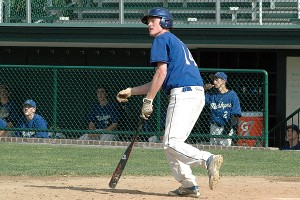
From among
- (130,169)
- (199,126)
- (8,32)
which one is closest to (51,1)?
(8,32)

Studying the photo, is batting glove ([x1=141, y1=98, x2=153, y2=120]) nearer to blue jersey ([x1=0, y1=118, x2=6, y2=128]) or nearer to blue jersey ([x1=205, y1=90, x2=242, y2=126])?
blue jersey ([x1=205, y1=90, x2=242, y2=126])

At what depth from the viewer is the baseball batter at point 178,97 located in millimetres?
Result: 8547

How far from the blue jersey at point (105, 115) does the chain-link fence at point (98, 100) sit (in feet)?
0.06

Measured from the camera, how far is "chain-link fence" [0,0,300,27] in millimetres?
19062

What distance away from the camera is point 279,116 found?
1923 cm

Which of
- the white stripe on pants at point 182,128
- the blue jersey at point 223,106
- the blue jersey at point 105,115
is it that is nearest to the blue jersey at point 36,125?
the blue jersey at point 105,115

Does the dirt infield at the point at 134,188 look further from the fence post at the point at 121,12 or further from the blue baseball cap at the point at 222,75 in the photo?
the fence post at the point at 121,12

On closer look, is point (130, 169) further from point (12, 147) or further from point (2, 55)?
point (2, 55)

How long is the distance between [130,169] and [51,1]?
8.87m

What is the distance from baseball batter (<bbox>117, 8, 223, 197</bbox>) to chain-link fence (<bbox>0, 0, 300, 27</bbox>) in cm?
979

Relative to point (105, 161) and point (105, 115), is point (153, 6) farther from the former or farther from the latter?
point (105, 161)

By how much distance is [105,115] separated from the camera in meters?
17.0

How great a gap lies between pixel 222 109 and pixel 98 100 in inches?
113

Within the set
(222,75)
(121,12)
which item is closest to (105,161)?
(222,75)
